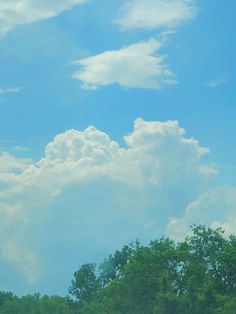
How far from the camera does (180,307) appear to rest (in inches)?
2269

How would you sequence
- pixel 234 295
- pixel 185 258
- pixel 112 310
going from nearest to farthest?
pixel 234 295
pixel 185 258
pixel 112 310

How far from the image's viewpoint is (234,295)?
55812 mm

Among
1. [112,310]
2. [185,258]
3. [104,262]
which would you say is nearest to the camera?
[185,258]

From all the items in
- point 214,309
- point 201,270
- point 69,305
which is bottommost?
point 214,309

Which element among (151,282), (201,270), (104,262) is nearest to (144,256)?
(151,282)

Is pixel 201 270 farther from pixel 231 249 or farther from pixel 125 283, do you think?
pixel 125 283

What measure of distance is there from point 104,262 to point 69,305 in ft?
32.6

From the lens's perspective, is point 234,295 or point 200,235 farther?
point 200,235

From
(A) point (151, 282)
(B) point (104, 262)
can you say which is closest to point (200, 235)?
(A) point (151, 282)

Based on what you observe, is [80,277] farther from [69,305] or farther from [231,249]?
[231,249]

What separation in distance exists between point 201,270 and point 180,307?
3556 millimetres

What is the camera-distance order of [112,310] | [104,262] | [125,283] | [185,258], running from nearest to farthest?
1. [185,258]
2. [125,283]
3. [112,310]
4. [104,262]

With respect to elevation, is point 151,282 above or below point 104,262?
below

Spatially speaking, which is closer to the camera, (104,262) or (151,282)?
(151,282)
